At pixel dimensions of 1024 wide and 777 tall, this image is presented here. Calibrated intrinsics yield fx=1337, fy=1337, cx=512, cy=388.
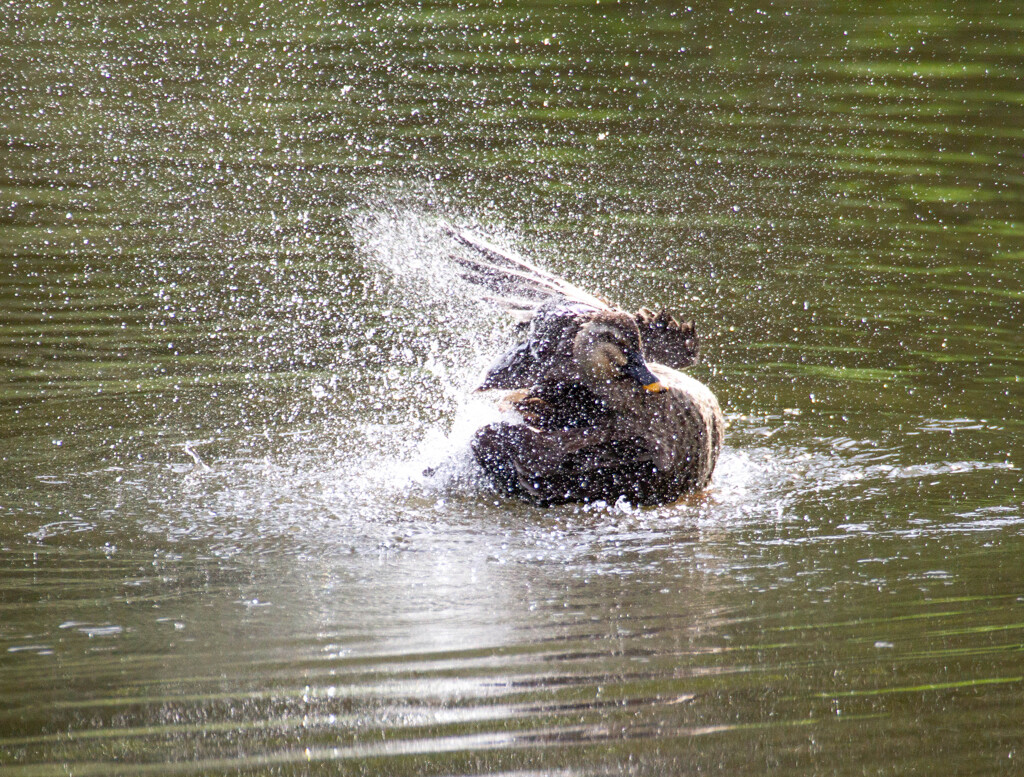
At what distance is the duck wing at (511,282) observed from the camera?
5973 millimetres

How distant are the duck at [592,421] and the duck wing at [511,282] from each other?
77 millimetres

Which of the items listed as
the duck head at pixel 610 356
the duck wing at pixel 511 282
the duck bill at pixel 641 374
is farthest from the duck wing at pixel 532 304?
the duck bill at pixel 641 374

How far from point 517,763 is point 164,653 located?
133cm

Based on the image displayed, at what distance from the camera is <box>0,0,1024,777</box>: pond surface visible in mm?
3977

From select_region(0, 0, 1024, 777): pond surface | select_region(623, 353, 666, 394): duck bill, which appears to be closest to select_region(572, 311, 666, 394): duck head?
select_region(623, 353, 666, 394): duck bill

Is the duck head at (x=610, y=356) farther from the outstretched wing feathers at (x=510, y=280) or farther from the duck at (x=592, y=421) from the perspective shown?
the outstretched wing feathers at (x=510, y=280)

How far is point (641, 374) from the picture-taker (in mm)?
5547

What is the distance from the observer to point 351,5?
1634 centimetres

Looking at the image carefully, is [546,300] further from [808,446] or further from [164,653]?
[164,653]

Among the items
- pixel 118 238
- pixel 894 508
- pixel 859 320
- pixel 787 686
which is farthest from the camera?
pixel 118 238

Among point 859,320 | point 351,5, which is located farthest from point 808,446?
point 351,5

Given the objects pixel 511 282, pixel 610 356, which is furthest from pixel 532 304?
pixel 610 356

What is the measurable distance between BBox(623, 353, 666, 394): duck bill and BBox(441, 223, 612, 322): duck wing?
379 mm

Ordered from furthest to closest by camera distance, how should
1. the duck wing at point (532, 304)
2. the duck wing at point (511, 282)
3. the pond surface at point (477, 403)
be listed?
the duck wing at point (511, 282) < the duck wing at point (532, 304) < the pond surface at point (477, 403)
